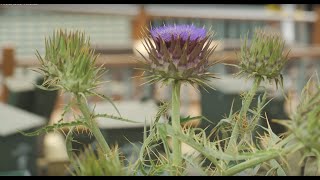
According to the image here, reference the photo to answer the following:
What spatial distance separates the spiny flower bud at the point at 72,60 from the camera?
0.53 meters

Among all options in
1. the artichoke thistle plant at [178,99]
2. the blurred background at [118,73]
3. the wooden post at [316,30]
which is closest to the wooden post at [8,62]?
the blurred background at [118,73]

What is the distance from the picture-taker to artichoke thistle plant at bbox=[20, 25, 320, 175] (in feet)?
1.71

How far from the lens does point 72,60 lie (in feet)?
1.73

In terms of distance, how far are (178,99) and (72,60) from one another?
0.10m

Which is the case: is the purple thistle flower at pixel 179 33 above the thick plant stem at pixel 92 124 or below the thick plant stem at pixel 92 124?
above

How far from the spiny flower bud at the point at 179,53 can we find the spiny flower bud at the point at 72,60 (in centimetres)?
6

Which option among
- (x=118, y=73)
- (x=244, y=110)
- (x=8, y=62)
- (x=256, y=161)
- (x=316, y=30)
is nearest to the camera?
(x=256, y=161)

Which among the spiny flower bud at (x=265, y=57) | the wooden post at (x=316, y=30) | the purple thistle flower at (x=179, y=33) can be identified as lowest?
the wooden post at (x=316, y=30)

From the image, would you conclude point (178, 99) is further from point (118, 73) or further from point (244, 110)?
point (118, 73)

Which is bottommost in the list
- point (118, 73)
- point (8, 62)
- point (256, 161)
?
point (118, 73)

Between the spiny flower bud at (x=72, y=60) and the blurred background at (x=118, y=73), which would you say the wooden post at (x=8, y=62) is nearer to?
the blurred background at (x=118, y=73)

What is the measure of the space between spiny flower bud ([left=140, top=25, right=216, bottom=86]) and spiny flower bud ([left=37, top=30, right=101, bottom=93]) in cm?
6

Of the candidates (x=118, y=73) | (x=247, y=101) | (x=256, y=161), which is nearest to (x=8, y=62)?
(x=118, y=73)

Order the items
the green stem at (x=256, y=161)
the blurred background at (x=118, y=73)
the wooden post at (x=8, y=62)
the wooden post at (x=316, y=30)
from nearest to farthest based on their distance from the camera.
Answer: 1. the green stem at (x=256, y=161)
2. the blurred background at (x=118, y=73)
3. the wooden post at (x=8, y=62)
4. the wooden post at (x=316, y=30)
